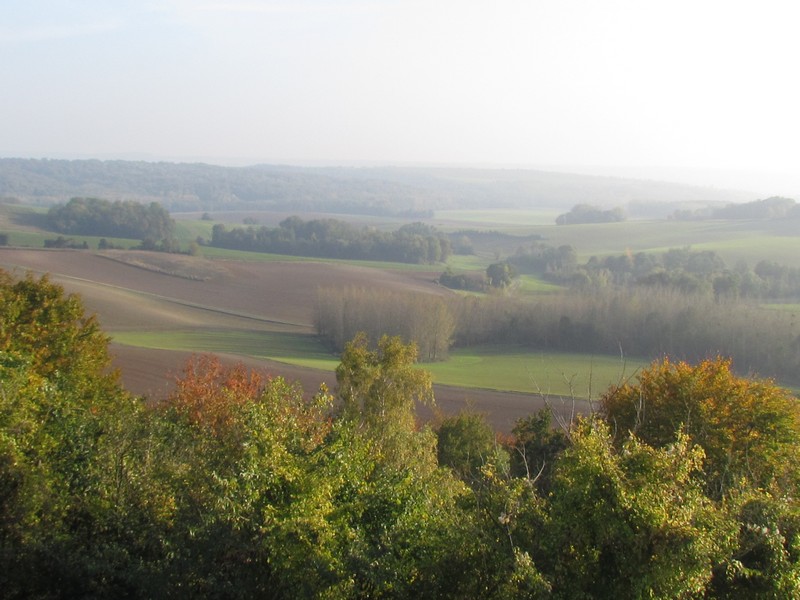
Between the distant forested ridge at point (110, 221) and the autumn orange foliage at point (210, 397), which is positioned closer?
the autumn orange foliage at point (210, 397)

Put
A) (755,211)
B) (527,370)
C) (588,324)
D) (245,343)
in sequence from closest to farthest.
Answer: (527,370), (245,343), (588,324), (755,211)

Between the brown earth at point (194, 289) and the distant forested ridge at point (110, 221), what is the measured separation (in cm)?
2313

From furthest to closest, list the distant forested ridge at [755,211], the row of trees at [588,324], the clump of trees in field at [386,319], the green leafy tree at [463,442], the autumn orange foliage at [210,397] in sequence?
the distant forested ridge at [755,211] < the clump of trees in field at [386,319] < the row of trees at [588,324] < the green leafy tree at [463,442] < the autumn orange foliage at [210,397]

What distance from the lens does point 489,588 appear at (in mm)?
7043

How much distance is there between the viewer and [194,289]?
63.4 metres

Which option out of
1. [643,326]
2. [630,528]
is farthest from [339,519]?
[643,326]

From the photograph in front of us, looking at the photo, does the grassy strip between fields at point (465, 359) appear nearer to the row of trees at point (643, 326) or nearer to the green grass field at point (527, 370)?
the green grass field at point (527, 370)

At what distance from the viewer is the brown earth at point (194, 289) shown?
125 ft

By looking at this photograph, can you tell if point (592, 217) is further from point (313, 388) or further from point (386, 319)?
point (313, 388)

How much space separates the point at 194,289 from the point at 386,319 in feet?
71.0

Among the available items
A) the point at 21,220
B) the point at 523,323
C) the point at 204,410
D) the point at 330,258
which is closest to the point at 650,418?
the point at 204,410

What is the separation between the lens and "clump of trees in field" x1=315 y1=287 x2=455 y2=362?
47344mm

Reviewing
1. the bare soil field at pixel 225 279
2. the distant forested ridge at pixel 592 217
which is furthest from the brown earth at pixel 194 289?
the distant forested ridge at pixel 592 217

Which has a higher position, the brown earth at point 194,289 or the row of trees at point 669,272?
the row of trees at point 669,272
